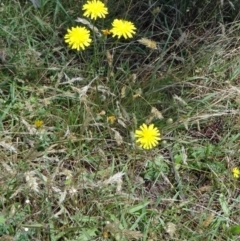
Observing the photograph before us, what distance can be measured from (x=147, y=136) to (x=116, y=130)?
16 centimetres

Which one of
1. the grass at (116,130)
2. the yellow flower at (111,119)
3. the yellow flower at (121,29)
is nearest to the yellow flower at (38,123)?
the grass at (116,130)

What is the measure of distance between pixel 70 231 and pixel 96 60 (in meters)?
0.72

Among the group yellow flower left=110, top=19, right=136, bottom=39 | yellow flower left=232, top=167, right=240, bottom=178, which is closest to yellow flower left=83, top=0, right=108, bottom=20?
yellow flower left=110, top=19, right=136, bottom=39

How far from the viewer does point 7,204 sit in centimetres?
203

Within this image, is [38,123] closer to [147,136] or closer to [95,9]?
[147,136]

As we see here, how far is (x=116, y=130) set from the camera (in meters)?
2.33

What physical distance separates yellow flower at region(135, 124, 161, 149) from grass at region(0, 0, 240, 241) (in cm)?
5

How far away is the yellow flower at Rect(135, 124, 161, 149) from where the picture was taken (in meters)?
2.21

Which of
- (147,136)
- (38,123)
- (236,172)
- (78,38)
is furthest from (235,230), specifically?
(78,38)

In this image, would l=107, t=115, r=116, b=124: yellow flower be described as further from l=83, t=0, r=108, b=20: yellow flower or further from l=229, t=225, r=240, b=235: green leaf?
l=229, t=225, r=240, b=235: green leaf

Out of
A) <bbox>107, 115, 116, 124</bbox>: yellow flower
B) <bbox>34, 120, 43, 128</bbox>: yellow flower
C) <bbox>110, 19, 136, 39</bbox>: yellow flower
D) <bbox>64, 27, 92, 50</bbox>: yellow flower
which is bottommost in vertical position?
<bbox>34, 120, 43, 128</bbox>: yellow flower

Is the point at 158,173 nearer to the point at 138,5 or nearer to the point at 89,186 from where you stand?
the point at 89,186

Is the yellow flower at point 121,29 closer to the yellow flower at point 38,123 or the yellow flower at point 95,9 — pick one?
the yellow flower at point 95,9

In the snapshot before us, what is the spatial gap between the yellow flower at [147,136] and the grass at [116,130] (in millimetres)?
49
